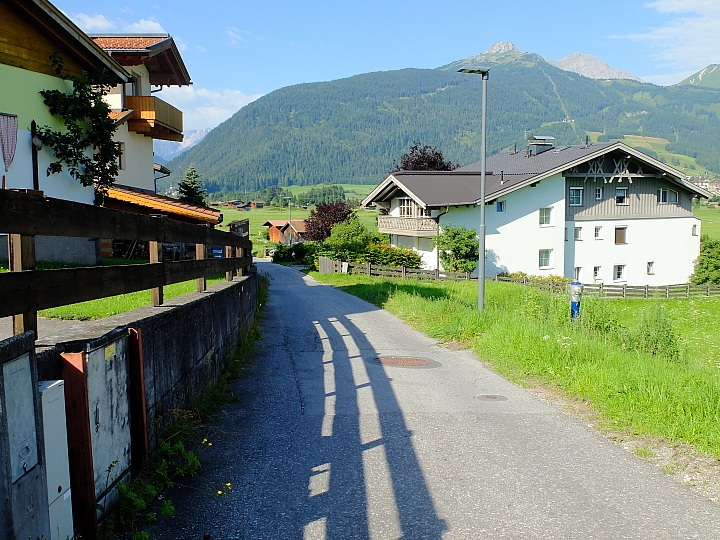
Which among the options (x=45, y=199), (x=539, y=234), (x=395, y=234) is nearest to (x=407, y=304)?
(x=45, y=199)

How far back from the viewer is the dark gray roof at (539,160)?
4100 cm

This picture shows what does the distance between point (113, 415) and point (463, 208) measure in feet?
118

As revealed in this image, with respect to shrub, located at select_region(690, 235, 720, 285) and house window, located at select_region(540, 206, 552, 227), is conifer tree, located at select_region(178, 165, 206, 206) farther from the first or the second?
shrub, located at select_region(690, 235, 720, 285)

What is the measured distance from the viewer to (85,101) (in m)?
17.5

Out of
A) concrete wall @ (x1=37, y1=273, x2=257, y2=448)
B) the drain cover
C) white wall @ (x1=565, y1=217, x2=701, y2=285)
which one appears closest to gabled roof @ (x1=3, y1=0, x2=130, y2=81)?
concrete wall @ (x1=37, y1=273, x2=257, y2=448)

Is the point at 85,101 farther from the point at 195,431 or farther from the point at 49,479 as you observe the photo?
the point at 49,479

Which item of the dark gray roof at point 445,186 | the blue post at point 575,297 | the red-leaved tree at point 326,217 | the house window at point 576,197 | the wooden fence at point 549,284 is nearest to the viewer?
the blue post at point 575,297

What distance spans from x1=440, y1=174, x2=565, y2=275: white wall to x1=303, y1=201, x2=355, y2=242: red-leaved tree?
2561cm

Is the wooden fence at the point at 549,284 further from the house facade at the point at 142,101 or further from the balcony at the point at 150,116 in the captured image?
the balcony at the point at 150,116

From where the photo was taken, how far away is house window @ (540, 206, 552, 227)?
41331mm

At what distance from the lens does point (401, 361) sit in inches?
414

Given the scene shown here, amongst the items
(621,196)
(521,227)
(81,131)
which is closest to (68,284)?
(81,131)

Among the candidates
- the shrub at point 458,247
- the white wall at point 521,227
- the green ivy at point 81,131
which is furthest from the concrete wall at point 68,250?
the white wall at point 521,227

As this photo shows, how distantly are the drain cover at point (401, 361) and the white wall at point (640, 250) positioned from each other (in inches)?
1364
